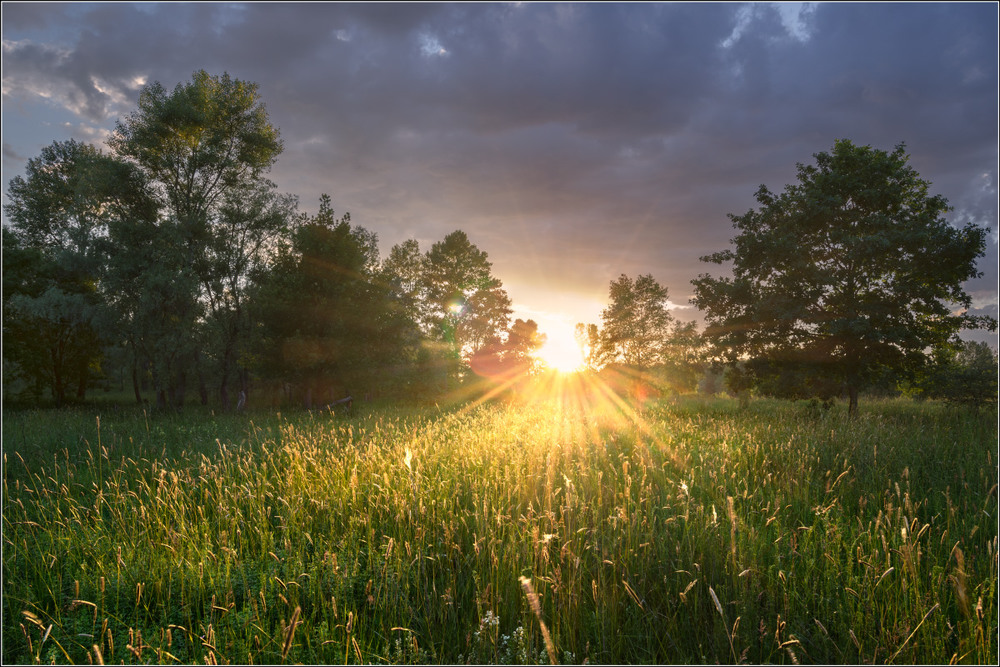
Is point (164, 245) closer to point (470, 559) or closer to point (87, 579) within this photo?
point (87, 579)

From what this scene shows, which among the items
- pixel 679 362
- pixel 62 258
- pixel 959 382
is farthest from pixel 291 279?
pixel 679 362

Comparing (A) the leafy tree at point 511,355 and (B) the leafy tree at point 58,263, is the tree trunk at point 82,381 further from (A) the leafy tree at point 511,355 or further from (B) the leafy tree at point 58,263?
(A) the leafy tree at point 511,355

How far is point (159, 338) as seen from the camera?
19.2 metres

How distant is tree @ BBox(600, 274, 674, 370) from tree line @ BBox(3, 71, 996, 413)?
1853cm

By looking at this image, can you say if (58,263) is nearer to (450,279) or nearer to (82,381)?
(82,381)

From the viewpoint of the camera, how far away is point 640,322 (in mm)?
39781

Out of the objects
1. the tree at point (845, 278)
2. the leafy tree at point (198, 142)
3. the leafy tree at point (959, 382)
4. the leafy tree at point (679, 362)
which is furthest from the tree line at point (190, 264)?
the leafy tree at point (679, 362)

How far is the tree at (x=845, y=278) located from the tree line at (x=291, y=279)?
0.06 meters

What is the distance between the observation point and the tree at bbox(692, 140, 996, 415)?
12938 millimetres

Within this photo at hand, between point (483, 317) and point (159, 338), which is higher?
point (483, 317)

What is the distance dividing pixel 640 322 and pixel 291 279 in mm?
29930

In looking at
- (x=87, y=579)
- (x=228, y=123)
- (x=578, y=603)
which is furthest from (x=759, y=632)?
(x=228, y=123)

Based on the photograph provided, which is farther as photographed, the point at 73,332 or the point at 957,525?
the point at 73,332

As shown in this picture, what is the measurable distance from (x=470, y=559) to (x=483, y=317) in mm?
49886
